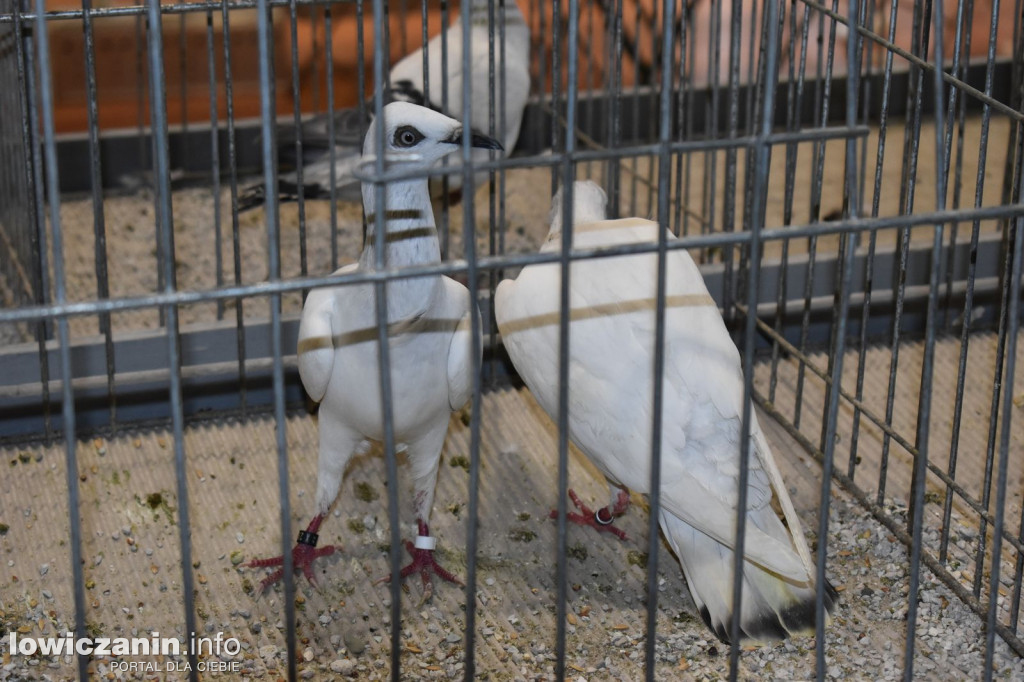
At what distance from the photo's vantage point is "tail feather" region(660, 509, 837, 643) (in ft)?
5.91

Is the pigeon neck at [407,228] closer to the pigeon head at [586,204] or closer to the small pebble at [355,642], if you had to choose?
the pigeon head at [586,204]

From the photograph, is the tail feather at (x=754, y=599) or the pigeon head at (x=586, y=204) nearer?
the tail feather at (x=754, y=599)

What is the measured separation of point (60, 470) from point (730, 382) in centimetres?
131

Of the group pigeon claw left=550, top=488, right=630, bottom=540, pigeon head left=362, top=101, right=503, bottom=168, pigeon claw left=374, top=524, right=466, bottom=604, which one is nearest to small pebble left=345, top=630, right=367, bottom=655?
pigeon claw left=374, top=524, right=466, bottom=604

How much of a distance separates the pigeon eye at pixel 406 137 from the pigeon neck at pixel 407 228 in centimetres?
7

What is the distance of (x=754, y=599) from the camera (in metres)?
1.81

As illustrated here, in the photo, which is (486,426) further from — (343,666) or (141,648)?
(141,648)

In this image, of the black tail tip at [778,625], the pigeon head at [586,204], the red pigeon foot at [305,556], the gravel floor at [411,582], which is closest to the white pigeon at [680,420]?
the black tail tip at [778,625]

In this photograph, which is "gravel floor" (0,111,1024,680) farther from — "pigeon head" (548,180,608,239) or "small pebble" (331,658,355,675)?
"pigeon head" (548,180,608,239)

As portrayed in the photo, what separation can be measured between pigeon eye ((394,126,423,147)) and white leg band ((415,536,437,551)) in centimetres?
68

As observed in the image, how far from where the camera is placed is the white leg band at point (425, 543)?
2.02m

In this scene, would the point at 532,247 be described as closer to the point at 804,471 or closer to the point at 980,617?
the point at 804,471

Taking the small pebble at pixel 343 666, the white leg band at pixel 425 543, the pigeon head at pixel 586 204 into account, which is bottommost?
the small pebble at pixel 343 666

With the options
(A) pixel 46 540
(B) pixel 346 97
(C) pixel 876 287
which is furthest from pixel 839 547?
(B) pixel 346 97
